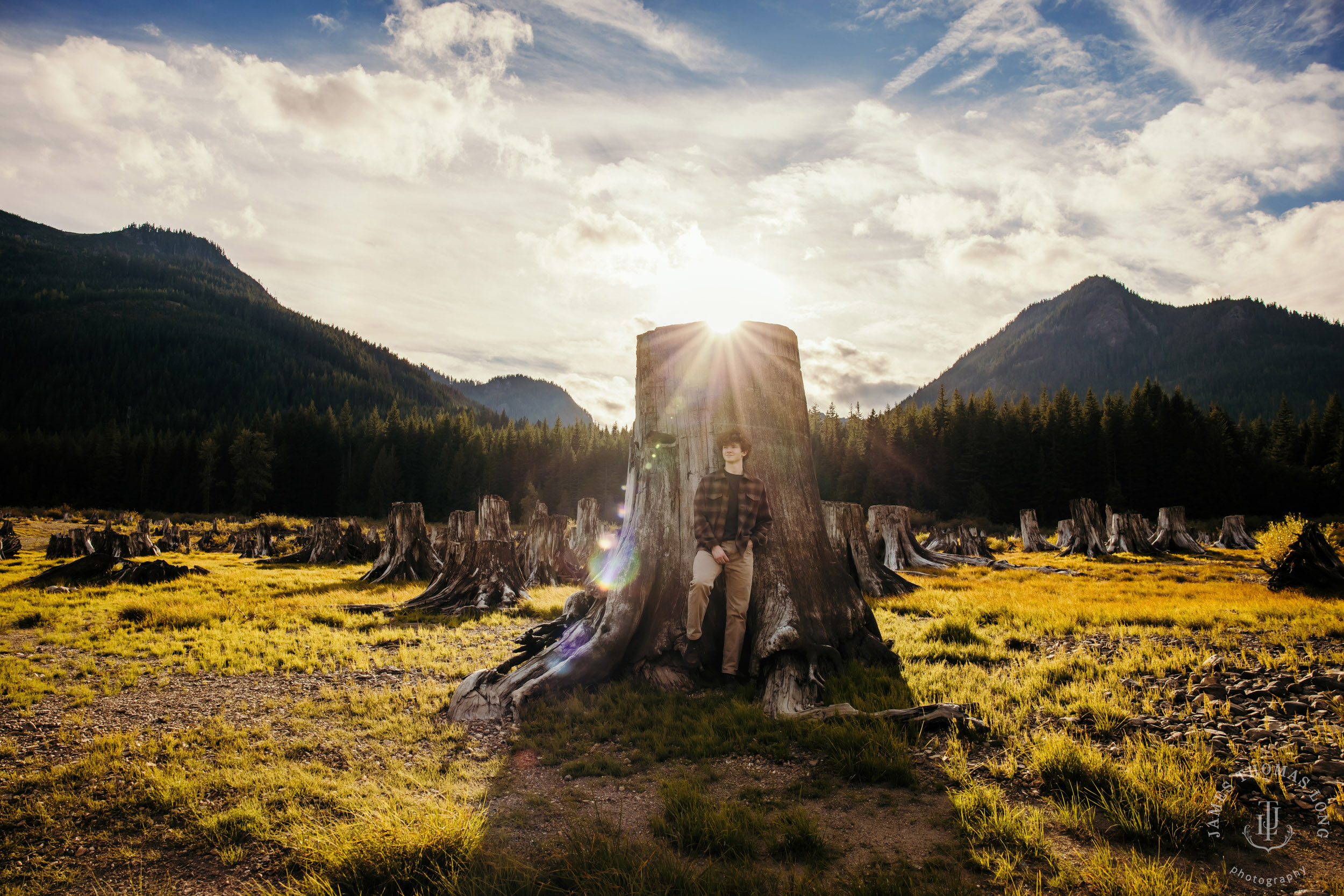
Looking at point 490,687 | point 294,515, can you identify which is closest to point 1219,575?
point 490,687

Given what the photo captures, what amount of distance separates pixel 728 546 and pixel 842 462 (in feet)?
233

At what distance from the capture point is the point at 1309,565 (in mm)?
10906

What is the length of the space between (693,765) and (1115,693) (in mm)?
3615

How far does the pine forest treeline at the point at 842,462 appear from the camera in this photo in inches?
2271

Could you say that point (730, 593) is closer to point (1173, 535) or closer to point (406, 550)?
point (406, 550)

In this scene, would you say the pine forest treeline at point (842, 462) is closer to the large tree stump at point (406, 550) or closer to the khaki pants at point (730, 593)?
the large tree stump at point (406, 550)

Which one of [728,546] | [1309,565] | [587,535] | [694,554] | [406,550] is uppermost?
[728,546]

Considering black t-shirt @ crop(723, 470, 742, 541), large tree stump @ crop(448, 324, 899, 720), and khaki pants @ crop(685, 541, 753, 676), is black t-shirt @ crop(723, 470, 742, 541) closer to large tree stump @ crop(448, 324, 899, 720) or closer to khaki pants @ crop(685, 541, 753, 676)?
khaki pants @ crop(685, 541, 753, 676)

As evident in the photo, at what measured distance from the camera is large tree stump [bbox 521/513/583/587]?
16.0 metres

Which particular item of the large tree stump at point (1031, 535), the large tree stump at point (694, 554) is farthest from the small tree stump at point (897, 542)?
the large tree stump at point (694, 554)

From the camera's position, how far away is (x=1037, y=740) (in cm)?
410

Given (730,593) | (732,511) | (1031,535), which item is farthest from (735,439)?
(1031,535)

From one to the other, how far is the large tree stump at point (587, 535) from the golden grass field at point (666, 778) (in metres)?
10.1

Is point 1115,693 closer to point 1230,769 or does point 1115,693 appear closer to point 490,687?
point 1230,769
